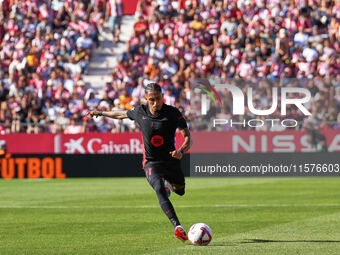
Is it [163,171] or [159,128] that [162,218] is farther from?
[159,128]

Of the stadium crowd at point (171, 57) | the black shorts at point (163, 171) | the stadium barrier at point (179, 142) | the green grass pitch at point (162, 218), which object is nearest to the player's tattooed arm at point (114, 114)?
the black shorts at point (163, 171)

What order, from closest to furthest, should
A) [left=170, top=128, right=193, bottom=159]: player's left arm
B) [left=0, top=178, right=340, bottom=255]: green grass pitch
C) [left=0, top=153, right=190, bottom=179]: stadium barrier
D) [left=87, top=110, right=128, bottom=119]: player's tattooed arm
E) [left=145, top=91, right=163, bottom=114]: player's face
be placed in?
[left=0, top=178, right=340, bottom=255]: green grass pitch < [left=170, top=128, right=193, bottom=159]: player's left arm < [left=145, top=91, right=163, bottom=114]: player's face < [left=87, top=110, right=128, bottom=119]: player's tattooed arm < [left=0, top=153, right=190, bottom=179]: stadium barrier

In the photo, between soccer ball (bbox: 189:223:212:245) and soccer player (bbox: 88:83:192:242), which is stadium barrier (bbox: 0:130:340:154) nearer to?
soccer player (bbox: 88:83:192:242)

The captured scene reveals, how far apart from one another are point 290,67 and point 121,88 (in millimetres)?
6260

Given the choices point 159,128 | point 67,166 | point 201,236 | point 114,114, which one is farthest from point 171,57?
point 201,236

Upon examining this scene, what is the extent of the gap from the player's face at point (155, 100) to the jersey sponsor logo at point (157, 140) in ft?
1.10

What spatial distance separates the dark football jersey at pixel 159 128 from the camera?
36.4 ft

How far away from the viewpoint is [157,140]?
1123 cm

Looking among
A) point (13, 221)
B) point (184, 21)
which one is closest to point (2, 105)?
point (184, 21)

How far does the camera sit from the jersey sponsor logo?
11.2 meters

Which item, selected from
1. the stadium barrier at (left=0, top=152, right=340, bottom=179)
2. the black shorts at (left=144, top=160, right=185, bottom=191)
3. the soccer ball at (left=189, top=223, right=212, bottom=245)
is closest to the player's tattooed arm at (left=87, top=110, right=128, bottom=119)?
the black shorts at (left=144, top=160, right=185, bottom=191)

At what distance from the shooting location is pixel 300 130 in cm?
2658

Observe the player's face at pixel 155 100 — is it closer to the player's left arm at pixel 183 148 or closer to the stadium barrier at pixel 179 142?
the player's left arm at pixel 183 148

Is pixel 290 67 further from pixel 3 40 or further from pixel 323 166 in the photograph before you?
pixel 3 40
